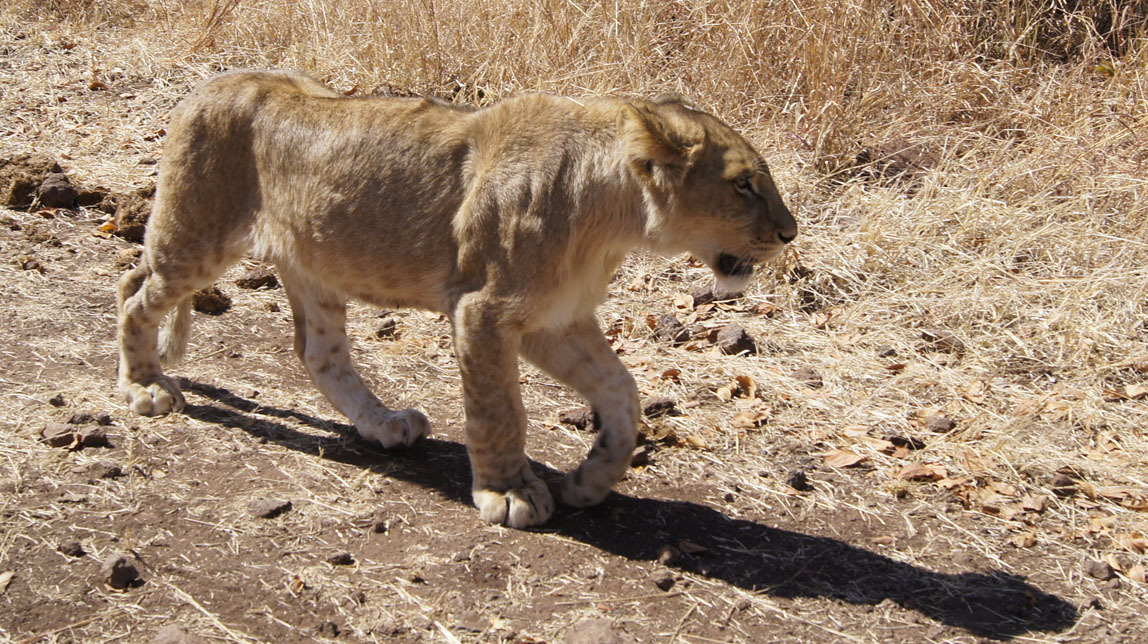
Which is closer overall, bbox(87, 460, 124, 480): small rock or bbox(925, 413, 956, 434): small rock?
bbox(87, 460, 124, 480): small rock

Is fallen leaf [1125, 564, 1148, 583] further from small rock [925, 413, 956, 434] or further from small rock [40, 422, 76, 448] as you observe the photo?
small rock [40, 422, 76, 448]

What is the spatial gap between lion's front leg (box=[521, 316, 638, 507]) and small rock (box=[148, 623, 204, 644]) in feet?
4.80

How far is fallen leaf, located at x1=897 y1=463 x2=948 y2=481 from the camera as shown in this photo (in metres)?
4.70

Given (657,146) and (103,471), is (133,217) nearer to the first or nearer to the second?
(103,471)

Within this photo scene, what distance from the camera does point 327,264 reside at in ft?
14.8

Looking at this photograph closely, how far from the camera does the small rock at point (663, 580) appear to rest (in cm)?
384

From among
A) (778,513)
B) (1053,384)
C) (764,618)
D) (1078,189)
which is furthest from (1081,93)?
(764,618)

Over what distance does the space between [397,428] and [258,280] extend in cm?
229

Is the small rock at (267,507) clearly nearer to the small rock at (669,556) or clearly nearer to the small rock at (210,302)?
the small rock at (669,556)

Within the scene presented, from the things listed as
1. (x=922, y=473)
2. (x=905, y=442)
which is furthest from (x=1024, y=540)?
(x=905, y=442)

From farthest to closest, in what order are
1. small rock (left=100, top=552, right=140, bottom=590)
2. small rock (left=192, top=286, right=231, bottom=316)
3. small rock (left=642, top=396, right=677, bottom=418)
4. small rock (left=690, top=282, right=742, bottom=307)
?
small rock (left=690, top=282, right=742, bottom=307) < small rock (left=192, top=286, right=231, bottom=316) < small rock (left=642, top=396, right=677, bottom=418) < small rock (left=100, top=552, right=140, bottom=590)

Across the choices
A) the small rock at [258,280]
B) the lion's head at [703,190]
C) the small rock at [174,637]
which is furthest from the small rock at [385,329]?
the small rock at [174,637]

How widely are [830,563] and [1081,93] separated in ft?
16.4

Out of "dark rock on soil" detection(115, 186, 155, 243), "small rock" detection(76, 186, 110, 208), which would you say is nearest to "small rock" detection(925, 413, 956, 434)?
"dark rock on soil" detection(115, 186, 155, 243)
